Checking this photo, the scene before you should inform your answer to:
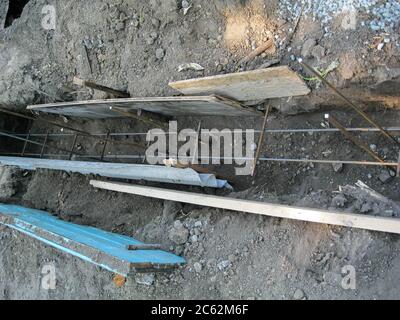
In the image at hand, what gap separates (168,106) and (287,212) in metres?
1.82

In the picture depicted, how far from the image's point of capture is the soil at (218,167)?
12.6 feet

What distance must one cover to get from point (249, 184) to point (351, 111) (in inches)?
53.6

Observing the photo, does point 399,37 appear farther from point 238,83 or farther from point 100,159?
point 100,159

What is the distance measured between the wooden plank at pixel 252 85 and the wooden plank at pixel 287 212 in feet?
3.35

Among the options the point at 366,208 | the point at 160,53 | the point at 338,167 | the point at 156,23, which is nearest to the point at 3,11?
the point at 156,23

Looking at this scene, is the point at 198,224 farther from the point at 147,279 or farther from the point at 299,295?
the point at 299,295

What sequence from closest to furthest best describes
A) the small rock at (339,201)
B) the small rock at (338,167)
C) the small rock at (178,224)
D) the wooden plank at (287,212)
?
1. the wooden plank at (287,212)
2. the small rock at (339,201)
3. the small rock at (338,167)
4. the small rock at (178,224)

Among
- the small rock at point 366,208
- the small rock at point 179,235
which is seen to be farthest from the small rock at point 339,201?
the small rock at point 179,235

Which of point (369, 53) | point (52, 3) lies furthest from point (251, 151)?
point (52, 3)

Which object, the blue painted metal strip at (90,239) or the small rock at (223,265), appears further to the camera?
the small rock at (223,265)

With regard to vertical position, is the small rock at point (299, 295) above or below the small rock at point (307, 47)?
below

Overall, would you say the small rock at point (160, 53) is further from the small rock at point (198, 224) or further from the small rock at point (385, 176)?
the small rock at point (385, 176)

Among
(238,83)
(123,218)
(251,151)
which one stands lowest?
(123,218)
